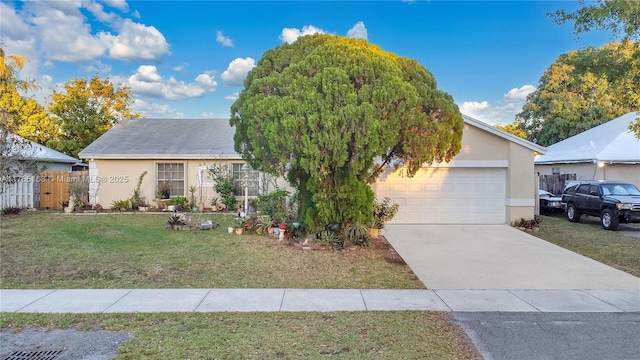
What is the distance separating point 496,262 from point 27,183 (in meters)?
19.1

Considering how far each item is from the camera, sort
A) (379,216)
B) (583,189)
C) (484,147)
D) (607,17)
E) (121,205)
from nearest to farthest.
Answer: (607,17), (379,216), (484,147), (583,189), (121,205)

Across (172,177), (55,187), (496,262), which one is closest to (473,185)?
(496,262)

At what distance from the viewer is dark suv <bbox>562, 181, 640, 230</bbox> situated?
1328 cm

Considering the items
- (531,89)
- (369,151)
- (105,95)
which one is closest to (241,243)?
(369,151)

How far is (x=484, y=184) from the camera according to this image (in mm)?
14539

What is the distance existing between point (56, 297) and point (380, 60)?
299 inches

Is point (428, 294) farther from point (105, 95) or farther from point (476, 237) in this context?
point (105, 95)

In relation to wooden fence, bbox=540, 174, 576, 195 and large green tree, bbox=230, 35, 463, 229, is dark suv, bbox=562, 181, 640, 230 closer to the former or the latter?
wooden fence, bbox=540, 174, 576, 195

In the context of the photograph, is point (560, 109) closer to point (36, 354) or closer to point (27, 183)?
point (27, 183)

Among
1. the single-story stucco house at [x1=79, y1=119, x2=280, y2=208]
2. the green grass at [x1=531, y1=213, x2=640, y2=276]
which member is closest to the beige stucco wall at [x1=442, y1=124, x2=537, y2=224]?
the green grass at [x1=531, y1=213, x2=640, y2=276]

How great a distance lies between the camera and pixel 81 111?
91.4 ft

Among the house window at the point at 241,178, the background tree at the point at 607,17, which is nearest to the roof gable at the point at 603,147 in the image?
the background tree at the point at 607,17

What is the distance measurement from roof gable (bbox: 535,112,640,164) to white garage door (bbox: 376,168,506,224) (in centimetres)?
830

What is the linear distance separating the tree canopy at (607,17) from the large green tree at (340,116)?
112 inches
